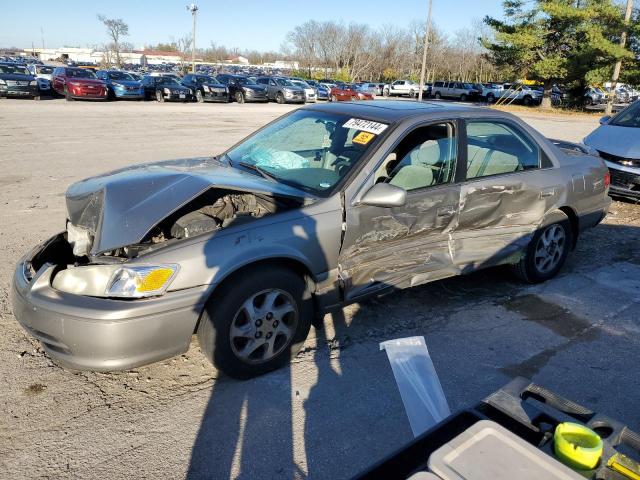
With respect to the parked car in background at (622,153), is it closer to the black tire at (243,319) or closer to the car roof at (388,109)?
the car roof at (388,109)

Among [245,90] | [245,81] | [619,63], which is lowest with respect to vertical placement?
[245,90]

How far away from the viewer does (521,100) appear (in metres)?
40.4

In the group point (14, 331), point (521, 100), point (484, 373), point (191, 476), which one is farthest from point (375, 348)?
point (521, 100)

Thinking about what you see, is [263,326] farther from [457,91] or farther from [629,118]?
[457,91]

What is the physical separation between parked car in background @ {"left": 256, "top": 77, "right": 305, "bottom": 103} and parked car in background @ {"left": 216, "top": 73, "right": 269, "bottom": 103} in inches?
32.2

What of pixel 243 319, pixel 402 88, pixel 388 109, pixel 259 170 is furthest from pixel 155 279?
pixel 402 88

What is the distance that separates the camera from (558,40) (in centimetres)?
3191

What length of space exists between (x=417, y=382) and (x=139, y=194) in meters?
1.99

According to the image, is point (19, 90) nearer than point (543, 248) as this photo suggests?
No

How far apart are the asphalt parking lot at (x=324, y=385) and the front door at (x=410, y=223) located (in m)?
0.44

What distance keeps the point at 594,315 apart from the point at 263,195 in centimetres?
293

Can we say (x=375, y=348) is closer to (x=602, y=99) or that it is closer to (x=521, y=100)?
(x=521, y=100)

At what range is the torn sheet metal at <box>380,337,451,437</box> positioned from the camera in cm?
250

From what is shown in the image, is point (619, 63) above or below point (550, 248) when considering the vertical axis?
above
